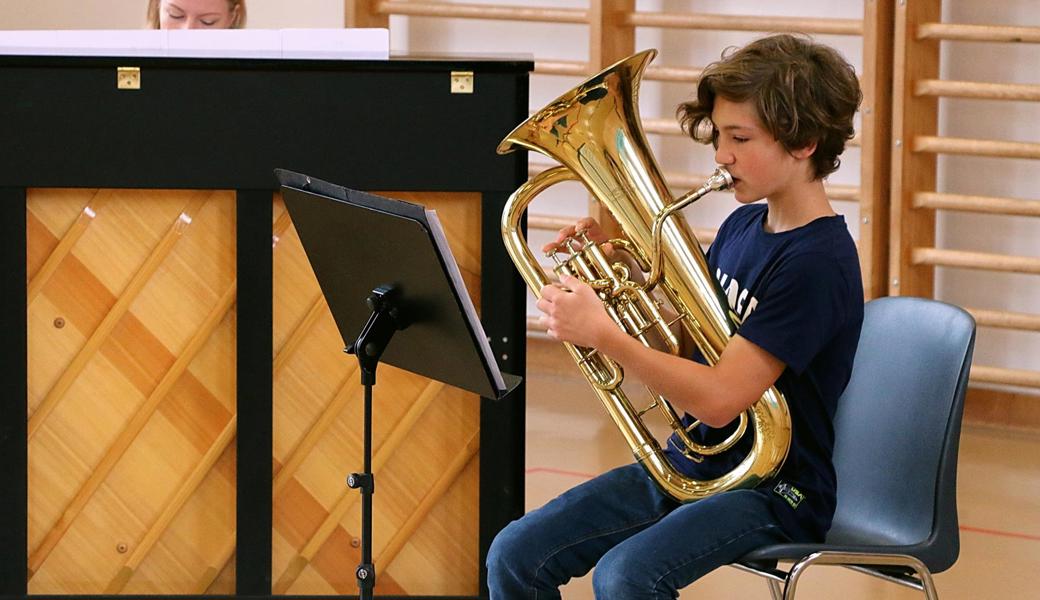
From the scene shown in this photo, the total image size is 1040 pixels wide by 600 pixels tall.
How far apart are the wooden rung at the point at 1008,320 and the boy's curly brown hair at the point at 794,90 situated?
2406mm

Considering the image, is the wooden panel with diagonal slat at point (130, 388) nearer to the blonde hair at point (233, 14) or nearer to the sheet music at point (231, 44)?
the sheet music at point (231, 44)

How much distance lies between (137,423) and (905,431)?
1.27 m

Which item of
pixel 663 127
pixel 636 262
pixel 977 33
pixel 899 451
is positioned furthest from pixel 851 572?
pixel 663 127

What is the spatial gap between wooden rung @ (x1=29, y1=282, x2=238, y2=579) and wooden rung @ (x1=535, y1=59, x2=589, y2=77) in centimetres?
278

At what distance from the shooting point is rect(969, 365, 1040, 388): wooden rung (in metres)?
4.28

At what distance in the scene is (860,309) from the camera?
202 centimetres

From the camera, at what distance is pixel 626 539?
6.68 ft

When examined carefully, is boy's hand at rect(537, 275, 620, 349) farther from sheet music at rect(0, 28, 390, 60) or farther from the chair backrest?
sheet music at rect(0, 28, 390, 60)

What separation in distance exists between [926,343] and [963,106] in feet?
8.20

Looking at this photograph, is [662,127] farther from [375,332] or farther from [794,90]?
[375,332]

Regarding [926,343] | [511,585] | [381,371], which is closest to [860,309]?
[926,343]

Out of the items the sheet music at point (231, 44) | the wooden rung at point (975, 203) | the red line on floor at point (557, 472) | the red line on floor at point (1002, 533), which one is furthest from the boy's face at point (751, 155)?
the wooden rung at point (975, 203)

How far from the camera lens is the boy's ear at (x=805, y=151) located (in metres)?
2.01

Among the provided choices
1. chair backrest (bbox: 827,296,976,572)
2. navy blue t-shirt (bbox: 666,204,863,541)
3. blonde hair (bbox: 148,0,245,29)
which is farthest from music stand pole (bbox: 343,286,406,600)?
blonde hair (bbox: 148,0,245,29)
